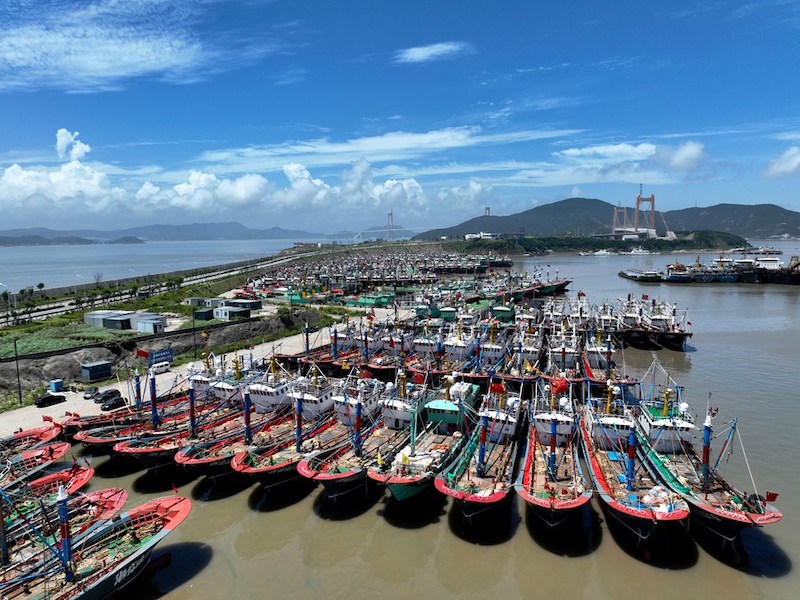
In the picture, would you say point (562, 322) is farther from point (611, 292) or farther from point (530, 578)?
point (611, 292)

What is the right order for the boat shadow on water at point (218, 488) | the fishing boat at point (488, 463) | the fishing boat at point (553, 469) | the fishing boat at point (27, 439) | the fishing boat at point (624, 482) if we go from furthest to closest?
the fishing boat at point (27, 439)
the boat shadow on water at point (218, 488)
the fishing boat at point (488, 463)
the fishing boat at point (553, 469)
the fishing boat at point (624, 482)

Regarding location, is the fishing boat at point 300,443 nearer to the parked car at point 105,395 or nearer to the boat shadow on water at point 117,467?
the boat shadow on water at point 117,467

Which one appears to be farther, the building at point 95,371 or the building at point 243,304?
the building at point 243,304

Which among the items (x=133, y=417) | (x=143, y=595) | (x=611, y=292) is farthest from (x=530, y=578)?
(x=611, y=292)

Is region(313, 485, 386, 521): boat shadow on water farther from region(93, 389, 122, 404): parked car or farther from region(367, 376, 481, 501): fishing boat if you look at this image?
region(93, 389, 122, 404): parked car

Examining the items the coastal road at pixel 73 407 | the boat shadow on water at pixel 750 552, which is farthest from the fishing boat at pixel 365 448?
the coastal road at pixel 73 407
